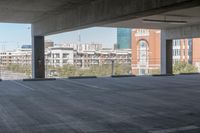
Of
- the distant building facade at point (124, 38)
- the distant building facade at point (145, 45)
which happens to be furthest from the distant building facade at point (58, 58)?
the distant building facade at point (124, 38)

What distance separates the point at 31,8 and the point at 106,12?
5.02 metres

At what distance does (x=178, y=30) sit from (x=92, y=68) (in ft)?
45.8

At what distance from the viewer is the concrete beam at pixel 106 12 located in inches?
470

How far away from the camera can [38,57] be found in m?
27.0

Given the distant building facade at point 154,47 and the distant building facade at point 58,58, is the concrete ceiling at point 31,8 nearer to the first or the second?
the distant building facade at point 58,58

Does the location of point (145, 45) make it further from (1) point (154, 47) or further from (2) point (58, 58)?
(2) point (58, 58)

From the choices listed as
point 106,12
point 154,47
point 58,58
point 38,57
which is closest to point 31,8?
point 106,12

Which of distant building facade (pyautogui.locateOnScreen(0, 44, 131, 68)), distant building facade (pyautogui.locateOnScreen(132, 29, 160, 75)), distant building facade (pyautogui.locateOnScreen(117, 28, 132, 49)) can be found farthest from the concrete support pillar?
distant building facade (pyautogui.locateOnScreen(117, 28, 132, 49))

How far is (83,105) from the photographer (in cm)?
1222

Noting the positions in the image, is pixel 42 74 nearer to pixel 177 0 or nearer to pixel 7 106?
pixel 7 106

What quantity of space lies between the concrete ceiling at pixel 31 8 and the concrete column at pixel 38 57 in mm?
4087

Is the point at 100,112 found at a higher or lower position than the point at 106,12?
lower

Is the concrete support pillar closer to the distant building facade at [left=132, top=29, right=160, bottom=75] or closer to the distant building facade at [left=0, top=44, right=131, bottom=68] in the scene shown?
the distant building facade at [left=0, top=44, right=131, bottom=68]

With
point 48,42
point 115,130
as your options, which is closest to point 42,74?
point 115,130
